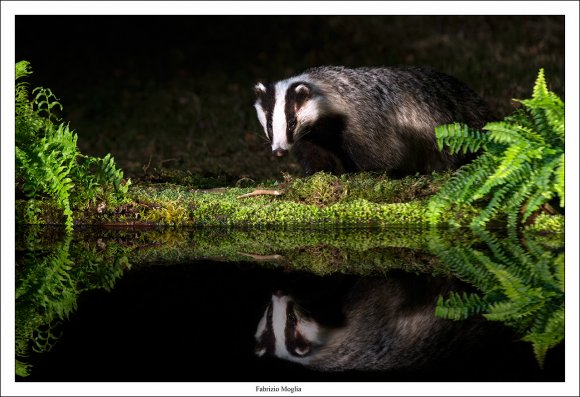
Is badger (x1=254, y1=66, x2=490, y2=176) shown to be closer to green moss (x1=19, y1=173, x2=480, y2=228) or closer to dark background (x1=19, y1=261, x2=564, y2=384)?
green moss (x1=19, y1=173, x2=480, y2=228)

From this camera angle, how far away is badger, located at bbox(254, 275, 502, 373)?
12.1 feet

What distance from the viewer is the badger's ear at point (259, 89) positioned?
7.97 meters

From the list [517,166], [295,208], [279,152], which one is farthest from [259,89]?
[517,166]

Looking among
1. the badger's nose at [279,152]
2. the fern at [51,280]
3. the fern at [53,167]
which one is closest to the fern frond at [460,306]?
the fern at [51,280]

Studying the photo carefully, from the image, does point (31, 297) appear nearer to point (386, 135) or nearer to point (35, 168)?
point (35, 168)

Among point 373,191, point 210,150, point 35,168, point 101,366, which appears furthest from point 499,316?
point 210,150

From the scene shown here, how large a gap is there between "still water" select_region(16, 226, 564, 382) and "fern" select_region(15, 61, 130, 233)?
1.08 metres

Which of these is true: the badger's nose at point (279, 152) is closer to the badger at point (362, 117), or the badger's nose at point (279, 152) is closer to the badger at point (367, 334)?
the badger at point (362, 117)

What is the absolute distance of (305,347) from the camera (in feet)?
12.9

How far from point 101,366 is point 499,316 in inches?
71.6

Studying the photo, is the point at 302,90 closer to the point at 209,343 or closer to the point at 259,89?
the point at 259,89

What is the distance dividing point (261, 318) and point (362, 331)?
18.7 inches

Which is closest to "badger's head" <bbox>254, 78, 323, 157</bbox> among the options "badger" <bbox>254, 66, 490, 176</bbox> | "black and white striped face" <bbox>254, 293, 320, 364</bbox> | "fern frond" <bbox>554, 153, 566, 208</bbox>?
"badger" <bbox>254, 66, 490, 176</bbox>

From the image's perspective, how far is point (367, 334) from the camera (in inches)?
154
